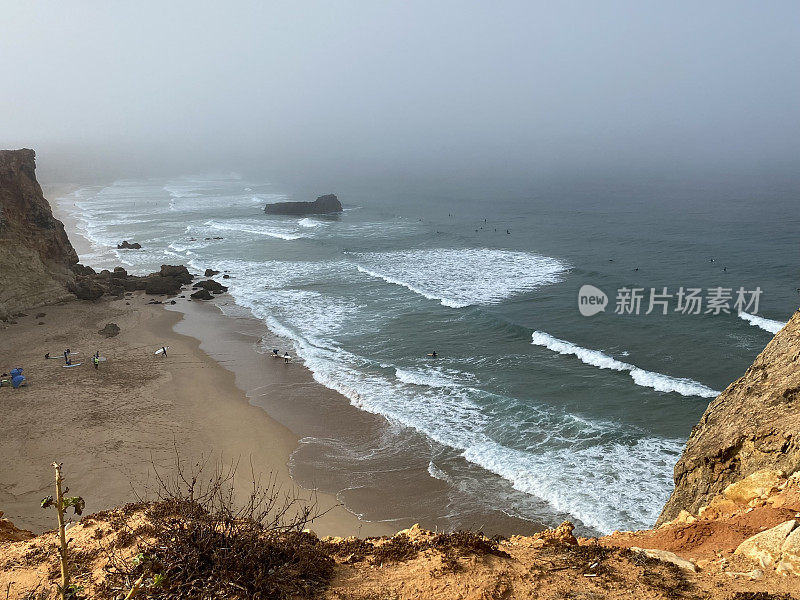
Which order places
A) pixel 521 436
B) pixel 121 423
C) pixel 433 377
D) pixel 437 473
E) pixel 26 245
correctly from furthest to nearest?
pixel 26 245 < pixel 433 377 < pixel 121 423 < pixel 521 436 < pixel 437 473

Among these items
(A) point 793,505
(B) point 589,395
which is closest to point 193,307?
(B) point 589,395

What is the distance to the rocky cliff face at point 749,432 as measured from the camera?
8.73 metres

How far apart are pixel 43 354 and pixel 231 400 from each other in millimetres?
12144

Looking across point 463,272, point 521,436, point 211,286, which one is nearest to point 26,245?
point 211,286

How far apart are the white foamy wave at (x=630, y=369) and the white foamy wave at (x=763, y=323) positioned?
9.52 meters

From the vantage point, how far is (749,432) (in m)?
9.22

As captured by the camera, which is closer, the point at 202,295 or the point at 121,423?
the point at 121,423

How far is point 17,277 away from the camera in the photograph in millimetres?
34219

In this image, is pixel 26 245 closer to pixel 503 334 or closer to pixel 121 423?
pixel 121 423

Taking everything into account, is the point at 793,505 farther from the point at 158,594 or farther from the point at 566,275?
the point at 566,275

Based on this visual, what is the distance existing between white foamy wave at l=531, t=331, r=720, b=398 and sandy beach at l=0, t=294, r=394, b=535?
1491 centimetres

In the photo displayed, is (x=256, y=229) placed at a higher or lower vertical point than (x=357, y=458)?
higher

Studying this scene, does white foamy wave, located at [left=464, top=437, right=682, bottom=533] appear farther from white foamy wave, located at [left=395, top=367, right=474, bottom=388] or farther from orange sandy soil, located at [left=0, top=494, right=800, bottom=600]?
orange sandy soil, located at [left=0, top=494, right=800, bottom=600]

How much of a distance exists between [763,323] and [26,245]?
1751 inches
